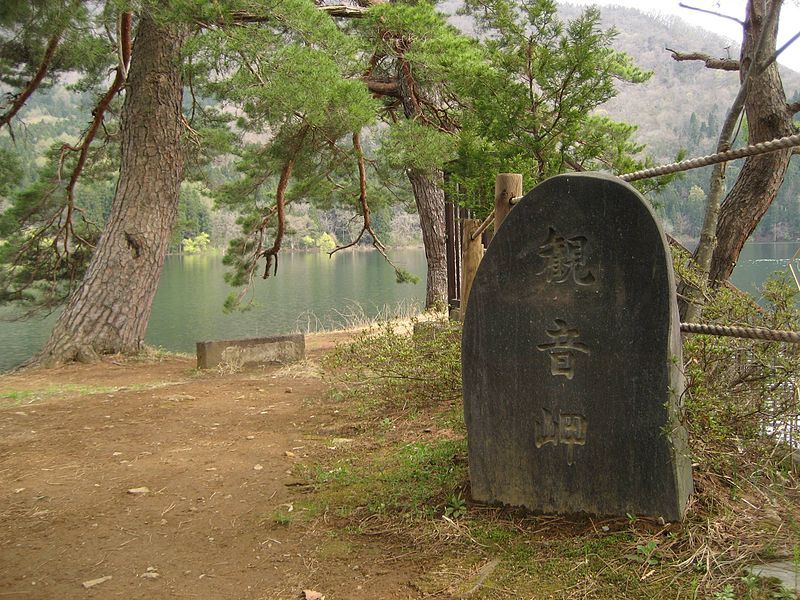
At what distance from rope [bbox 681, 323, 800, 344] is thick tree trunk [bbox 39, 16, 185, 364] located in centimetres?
626

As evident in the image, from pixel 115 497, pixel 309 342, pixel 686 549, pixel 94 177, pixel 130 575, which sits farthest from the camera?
pixel 94 177

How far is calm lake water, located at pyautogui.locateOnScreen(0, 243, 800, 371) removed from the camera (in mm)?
16984

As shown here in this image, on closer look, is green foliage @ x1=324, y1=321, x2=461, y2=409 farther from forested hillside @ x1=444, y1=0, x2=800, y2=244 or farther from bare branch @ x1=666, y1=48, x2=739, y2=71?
forested hillside @ x1=444, y1=0, x2=800, y2=244

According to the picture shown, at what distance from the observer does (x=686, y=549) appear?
222 cm

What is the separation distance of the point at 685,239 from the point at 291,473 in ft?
112

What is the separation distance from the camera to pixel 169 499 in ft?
10.3

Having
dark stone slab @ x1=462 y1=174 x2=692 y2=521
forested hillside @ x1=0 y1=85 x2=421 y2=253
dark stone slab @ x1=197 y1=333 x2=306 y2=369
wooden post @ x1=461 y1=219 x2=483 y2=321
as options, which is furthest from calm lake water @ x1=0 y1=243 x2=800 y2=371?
dark stone slab @ x1=462 y1=174 x2=692 y2=521

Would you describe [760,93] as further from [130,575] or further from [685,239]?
[685,239]

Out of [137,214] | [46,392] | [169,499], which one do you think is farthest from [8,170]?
[169,499]

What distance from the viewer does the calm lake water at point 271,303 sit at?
669 inches

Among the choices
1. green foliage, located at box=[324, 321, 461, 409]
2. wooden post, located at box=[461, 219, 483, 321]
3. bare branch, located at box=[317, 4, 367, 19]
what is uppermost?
bare branch, located at box=[317, 4, 367, 19]

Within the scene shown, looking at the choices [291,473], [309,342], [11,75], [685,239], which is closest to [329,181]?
[309,342]

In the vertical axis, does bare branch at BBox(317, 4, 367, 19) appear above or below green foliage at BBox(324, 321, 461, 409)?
above

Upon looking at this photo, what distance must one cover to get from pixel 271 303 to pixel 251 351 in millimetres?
17523
